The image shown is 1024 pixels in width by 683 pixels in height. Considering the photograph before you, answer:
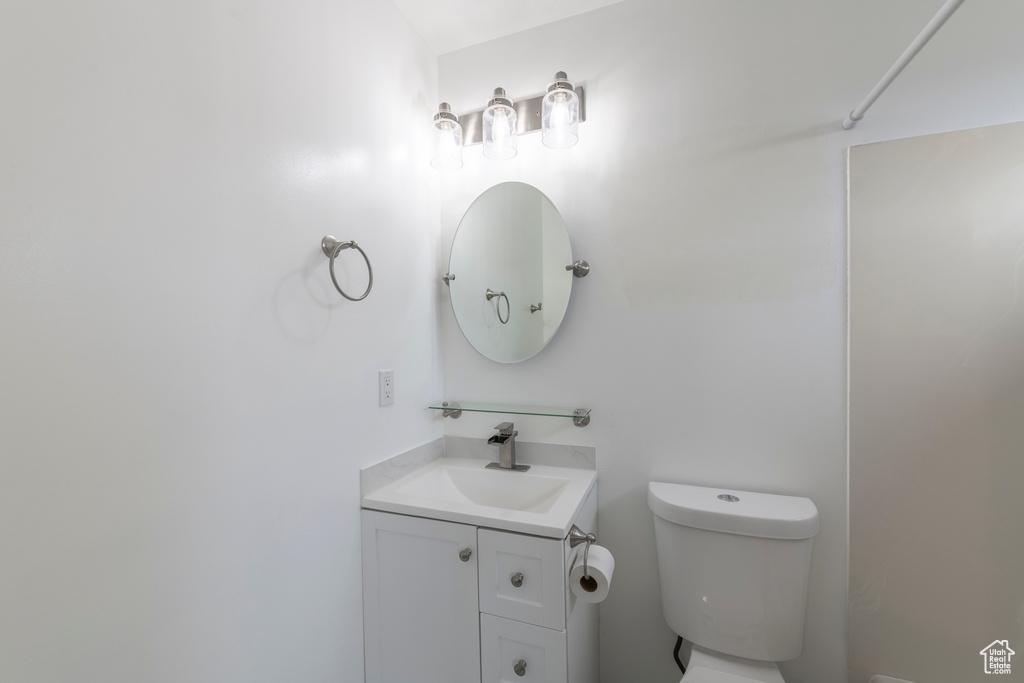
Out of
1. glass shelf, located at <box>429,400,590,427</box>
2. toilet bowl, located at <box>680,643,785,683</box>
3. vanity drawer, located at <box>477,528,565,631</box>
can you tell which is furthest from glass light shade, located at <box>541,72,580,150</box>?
toilet bowl, located at <box>680,643,785,683</box>

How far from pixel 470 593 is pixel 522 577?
5.9 inches

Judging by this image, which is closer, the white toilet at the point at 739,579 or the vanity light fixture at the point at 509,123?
the white toilet at the point at 739,579

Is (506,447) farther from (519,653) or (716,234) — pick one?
(716,234)

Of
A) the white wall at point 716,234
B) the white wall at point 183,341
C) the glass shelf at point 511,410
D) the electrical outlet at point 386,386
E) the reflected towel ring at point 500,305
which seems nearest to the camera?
the white wall at point 183,341

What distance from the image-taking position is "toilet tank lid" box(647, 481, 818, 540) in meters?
1.07

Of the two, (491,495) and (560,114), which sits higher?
(560,114)

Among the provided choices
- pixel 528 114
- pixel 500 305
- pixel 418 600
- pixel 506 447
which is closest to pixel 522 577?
pixel 418 600

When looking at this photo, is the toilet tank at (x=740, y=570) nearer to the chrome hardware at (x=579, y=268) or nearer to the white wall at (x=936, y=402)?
the white wall at (x=936, y=402)

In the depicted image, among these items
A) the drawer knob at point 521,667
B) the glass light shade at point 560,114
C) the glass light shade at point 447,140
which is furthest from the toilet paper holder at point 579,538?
the glass light shade at point 447,140

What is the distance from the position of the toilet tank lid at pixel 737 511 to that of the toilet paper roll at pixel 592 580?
0.27 metres

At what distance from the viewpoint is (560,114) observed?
136cm

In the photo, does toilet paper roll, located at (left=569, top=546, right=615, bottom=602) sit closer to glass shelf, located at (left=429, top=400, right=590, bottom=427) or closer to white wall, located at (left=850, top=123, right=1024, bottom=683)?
glass shelf, located at (left=429, top=400, right=590, bottom=427)

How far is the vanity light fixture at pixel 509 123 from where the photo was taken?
136 centimetres

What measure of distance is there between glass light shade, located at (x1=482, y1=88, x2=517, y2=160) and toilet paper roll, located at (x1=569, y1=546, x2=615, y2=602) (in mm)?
1289
